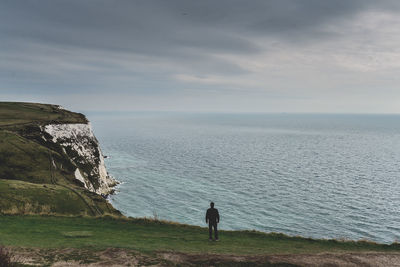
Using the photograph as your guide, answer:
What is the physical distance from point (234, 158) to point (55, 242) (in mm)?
100540

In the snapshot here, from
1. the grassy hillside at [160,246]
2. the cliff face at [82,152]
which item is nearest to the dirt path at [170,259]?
the grassy hillside at [160,246]

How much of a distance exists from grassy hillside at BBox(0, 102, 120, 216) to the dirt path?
533 inches

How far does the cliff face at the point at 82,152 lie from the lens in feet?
231

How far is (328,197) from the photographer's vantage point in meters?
63.5

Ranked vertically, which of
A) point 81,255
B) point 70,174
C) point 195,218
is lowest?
point 195,218

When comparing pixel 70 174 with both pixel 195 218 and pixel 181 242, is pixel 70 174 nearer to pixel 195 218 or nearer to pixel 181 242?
pixel 195 218

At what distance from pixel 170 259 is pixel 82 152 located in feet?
224

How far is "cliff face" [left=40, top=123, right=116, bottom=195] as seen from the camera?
7049cm

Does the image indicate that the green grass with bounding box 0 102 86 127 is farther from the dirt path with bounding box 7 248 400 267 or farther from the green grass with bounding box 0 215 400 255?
the dirt path with bounding box 7 248 400 267

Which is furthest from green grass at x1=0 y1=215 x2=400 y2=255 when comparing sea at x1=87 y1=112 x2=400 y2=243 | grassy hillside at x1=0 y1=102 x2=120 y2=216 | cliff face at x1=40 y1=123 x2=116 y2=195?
cliff face at x1=40 y1=123 x2=116 y2=195

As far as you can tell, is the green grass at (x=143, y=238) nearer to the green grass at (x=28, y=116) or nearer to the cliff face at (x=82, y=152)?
the cliff face at (x=82, y=152)

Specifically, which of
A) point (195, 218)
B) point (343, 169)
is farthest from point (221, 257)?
point (343, 169)

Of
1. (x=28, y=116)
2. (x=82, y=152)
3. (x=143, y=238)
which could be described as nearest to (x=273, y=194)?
(x=143, y=238)

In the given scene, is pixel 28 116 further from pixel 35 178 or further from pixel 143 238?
pixel 143 238
